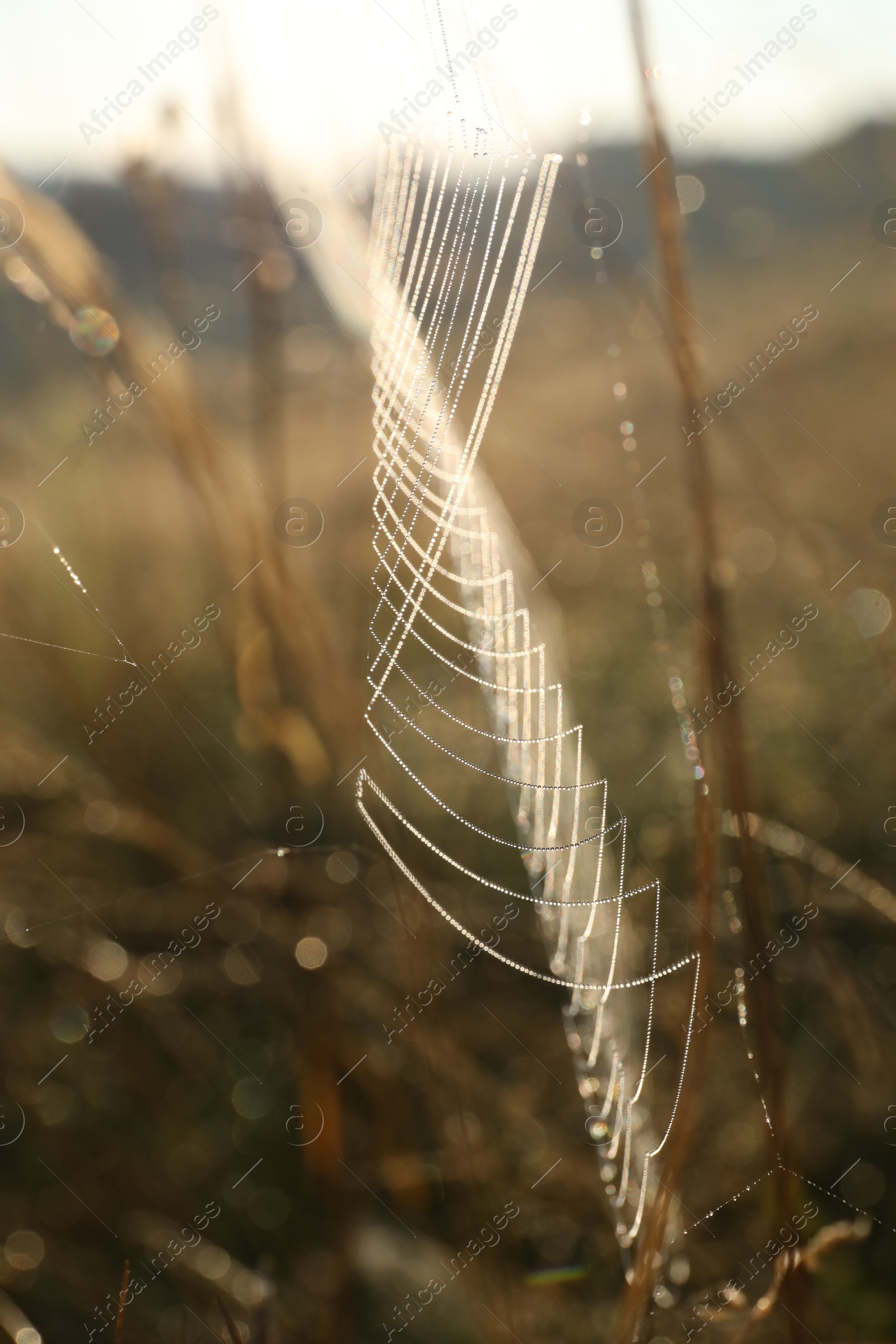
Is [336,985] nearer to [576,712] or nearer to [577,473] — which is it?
[576,712]

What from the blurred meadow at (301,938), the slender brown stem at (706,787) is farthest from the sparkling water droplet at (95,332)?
the slender brown stem at (706,787)

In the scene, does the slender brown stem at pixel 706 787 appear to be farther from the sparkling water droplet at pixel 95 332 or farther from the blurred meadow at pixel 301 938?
the sparkling water droplet at pixel 95 332

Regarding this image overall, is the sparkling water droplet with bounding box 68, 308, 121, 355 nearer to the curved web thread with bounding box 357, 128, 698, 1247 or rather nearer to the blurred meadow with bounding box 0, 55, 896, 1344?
the blurred meadow with bounding box 0, 55, 896, 1344

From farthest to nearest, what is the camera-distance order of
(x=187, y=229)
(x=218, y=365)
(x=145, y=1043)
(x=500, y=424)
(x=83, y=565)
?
(x=218, y=365) → (x=500, y=424) → (x=83, y=565) → (x=145, y=1043) → (x=187, y=229)

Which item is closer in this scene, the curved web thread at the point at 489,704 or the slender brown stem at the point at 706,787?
the slender brown stem at the point at 706,787

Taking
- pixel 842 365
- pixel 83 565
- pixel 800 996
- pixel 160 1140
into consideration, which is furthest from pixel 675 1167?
pixel 842 365

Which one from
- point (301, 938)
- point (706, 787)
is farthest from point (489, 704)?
point (706, 787)
